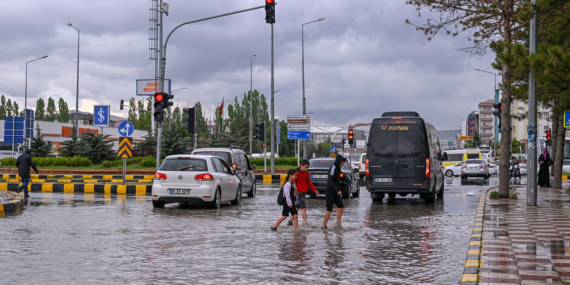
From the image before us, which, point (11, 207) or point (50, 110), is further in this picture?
point (50, 110)

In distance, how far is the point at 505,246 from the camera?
9984 millimetres

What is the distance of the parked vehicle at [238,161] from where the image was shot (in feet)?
74.0

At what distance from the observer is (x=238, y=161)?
2309 centimetres

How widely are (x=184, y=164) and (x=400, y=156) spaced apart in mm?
6403

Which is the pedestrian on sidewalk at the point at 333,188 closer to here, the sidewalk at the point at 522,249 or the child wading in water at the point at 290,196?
the child wading in water at the point at 290,196

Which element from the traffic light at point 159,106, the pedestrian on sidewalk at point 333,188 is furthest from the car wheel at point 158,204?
the pedestrian on sidewalk at point 333,188

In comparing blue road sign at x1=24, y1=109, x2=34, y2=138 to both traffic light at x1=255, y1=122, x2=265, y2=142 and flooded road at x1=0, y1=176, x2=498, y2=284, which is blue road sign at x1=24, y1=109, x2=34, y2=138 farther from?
flooded road at x1=0, y1=176, x2=498, y2=284

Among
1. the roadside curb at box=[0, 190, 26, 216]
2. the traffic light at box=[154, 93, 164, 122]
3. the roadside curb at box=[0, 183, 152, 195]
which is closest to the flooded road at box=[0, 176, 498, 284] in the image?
the roadside curb at box=[0, 190, 26, 216]

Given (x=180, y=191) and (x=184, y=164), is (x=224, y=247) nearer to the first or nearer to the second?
(x=180, y=191)

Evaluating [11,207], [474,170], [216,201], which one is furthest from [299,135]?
[11,207]

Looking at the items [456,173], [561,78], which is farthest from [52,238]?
[456,173]

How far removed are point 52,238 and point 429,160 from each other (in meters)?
11.8

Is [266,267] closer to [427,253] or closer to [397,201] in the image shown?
[427,253]

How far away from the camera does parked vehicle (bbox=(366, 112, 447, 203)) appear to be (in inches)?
785
